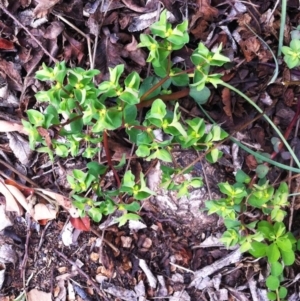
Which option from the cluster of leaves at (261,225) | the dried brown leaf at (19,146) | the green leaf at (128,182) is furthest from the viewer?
the dried brown leaf at (19,146)

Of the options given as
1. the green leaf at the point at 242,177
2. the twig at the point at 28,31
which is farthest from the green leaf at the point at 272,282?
the twig at the point at 28,31

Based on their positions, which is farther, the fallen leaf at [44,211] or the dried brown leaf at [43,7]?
the fallen leaf at [44,211]

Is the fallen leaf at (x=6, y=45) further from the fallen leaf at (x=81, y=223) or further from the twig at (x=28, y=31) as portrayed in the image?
the fallen leaf at (x=81, y=223)

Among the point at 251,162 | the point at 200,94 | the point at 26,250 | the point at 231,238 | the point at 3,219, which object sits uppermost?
the point at 200,94

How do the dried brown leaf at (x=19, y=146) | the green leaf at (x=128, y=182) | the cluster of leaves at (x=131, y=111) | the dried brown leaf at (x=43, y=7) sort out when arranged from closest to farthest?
1. the cluster of leaves at (x=131, y=111)
2. the green leaf at (x=128, y=182)
3. the dried brown leaf at (x=43, y=7)
4. the dried brown leaf at (x=19, y=146)

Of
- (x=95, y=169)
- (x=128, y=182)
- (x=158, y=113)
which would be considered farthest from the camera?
(x=95, y=169)

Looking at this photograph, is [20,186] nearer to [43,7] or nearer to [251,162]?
[43,7]

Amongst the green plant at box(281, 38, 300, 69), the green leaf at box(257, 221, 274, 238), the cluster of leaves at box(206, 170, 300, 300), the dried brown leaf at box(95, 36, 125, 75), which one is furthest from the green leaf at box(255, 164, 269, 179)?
the dried brown leaf at box(95, 36, 125, 75)

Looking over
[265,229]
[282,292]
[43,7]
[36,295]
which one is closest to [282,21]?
[265,229]
